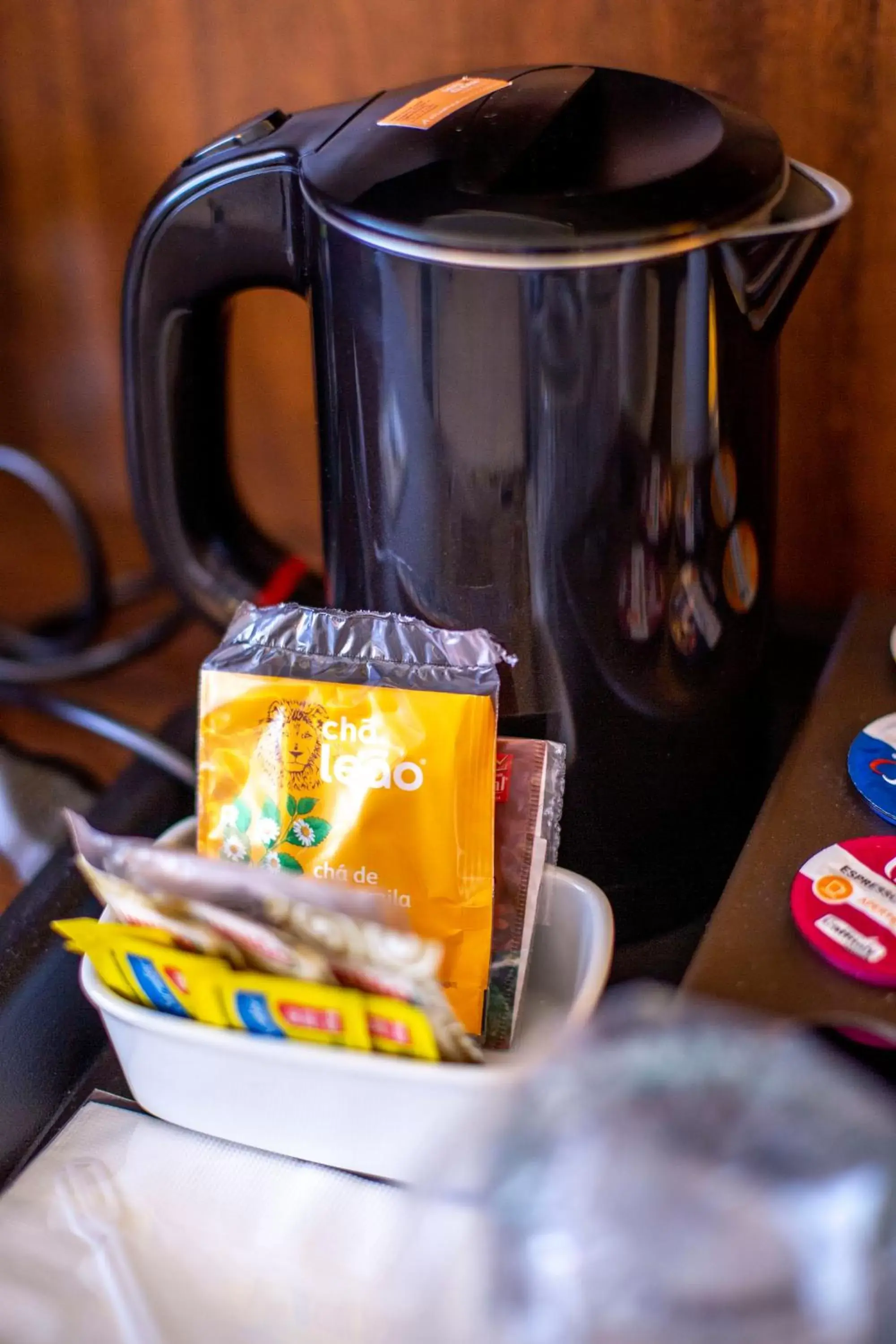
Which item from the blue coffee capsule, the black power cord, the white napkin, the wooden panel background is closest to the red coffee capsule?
the blue coffee capsule

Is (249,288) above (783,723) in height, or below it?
above

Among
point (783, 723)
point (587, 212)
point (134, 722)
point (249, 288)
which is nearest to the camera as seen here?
Result: point (587, 212)

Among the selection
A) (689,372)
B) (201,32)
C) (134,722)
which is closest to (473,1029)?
(689,372)

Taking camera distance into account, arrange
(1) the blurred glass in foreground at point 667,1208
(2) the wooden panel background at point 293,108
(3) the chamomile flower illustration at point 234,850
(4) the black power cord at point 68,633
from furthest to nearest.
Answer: (4) the black power cord at point 68,633
(2) the wooden panel background at point 293,108
(3) the chamomile flower illustration at point 234,850
(1) the blurred glass in foreground at point 667,1208

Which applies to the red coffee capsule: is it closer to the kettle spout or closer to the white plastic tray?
the white plastic tray

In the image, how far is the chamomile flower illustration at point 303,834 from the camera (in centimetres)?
53

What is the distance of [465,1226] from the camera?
1.10 ft

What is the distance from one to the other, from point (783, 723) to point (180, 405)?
13.5 inches

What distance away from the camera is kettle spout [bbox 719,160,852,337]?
1.55 feet

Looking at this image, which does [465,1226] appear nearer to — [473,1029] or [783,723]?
[473,1029]

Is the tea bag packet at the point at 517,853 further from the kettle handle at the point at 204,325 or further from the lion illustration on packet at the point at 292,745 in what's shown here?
the kettle handle at the point at 204,325

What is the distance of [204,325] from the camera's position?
2.03 ft

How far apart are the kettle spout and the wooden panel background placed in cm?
16

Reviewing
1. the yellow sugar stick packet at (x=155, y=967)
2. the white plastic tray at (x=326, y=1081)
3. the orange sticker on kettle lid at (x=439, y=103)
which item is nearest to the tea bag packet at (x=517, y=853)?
the white plastic tray at (x=326, y=1081)
